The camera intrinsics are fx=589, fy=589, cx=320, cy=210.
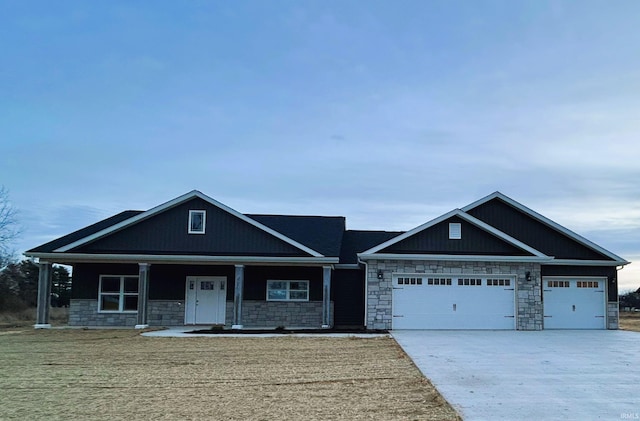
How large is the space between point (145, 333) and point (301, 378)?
31.7 feet

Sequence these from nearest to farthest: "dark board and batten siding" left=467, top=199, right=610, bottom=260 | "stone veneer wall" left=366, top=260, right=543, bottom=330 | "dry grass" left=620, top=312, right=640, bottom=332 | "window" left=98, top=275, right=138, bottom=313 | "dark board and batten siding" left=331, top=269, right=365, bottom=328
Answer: "stone veneer wall" left=366, top=260, right=543, bottom=330 → "window" left=98, top=275, right=138, bottom=313 → "dark board and batten siding" left=467, top=199, right=610, bottom=260 → "dry grass" left=620, top=312, right=640, bottom=332 → "dark board and batten siding" left=331, top=269, right=365, bottom=328

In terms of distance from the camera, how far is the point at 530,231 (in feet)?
75.7

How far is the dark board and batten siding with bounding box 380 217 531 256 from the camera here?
66.8ft

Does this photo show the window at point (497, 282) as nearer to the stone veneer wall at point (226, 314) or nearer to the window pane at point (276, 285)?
the stone veneer wall at point (226, 314)

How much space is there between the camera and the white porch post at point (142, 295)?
67.6ft

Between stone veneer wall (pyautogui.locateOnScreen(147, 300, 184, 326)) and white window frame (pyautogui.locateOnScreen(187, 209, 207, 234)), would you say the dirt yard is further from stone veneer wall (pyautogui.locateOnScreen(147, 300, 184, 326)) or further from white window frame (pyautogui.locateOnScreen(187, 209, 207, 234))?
white window frame (pyautogui.locateOnScreen(187, 209, 207, 234))

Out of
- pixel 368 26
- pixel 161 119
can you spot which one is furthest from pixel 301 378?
pixel 161 119

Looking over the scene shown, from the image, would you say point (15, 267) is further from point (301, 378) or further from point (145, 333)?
point (301, 378)

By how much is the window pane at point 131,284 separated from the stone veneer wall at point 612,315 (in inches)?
699

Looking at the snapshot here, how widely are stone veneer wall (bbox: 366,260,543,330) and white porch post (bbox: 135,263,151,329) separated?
781 cm

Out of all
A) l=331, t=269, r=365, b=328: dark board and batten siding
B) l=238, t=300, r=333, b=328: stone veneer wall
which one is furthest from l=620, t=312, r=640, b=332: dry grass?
l=238, t=300, r=333, b=328: stone veneer wall

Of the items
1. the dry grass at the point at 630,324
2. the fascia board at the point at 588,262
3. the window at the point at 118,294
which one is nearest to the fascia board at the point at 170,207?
the window at the point at 118,294

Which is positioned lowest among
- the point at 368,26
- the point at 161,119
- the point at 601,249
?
the point at 601,249

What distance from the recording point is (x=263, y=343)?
52.0 ft
